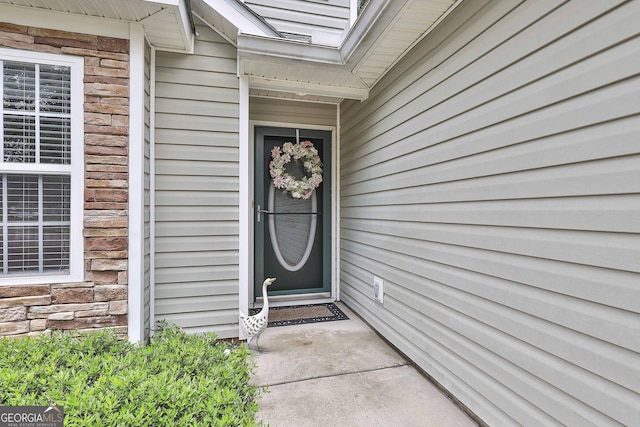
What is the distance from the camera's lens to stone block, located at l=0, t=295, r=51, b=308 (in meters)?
2.06

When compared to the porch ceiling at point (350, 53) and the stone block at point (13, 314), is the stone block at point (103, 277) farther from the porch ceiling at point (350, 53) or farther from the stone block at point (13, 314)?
the porch ceiling at point (350, 53)

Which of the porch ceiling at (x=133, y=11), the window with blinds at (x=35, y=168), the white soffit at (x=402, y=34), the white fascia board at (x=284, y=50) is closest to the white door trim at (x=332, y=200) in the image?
the white soffit at (x=402, y=34)

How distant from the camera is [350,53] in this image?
2.51m

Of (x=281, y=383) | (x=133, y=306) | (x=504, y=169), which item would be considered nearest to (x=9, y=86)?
(x=133, y=306)

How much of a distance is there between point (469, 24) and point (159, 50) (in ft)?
7.69

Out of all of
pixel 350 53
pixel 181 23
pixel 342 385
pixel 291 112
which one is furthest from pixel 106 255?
pixel 291 112

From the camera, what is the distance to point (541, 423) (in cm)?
138

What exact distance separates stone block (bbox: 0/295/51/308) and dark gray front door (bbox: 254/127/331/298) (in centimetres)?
195

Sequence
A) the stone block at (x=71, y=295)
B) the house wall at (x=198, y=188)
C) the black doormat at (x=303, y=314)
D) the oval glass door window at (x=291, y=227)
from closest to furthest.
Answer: the stone block at (x=71, y=295) < the house wall at (x=198, y=188) < the black doormat at (x=303, y=314) < the oval glass door window at (x=291, y=227)

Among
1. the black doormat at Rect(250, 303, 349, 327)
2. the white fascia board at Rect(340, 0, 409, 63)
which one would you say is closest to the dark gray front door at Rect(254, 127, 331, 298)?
the black doormat at Rect(250, 303, 349, 327)

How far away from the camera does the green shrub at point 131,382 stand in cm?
115

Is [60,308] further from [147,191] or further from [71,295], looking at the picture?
[147,191]

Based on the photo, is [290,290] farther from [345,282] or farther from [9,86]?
[9,86]

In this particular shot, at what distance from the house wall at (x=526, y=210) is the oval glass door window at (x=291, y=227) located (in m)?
1.64
